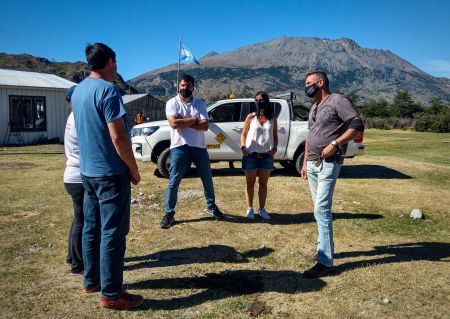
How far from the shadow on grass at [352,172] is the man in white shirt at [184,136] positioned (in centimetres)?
404

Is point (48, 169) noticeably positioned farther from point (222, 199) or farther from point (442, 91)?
point (442, 91)

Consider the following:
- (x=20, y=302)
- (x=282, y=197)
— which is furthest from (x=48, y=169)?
(x=20, y=302)

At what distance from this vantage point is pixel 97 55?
10.1 feet

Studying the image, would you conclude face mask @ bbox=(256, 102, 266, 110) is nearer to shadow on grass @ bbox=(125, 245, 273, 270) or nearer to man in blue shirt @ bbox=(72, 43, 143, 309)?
shadow on grass @ bbox=(125, 245, 273, 270)

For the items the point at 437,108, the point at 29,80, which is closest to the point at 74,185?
the point at 29,80

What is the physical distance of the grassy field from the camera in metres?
3.40

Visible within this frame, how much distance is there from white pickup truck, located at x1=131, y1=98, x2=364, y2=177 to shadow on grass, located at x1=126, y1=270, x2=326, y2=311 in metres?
5.33

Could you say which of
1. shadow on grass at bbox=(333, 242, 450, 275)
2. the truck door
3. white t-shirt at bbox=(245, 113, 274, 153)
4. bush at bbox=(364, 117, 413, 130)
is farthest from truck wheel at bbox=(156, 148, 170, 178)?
bush at bbox=(364, 117, 413, 130)

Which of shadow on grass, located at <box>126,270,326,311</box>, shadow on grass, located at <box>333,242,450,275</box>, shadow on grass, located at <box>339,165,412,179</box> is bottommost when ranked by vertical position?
shadow on grass, located at <box>126,270,326,311</box>

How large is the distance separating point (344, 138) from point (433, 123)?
105ft

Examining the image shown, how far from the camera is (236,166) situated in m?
11.2

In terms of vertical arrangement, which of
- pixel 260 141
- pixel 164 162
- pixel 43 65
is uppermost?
pixel 43 65

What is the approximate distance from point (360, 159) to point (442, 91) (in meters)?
202

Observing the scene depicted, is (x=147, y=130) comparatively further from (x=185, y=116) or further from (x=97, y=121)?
(x=97, y=121)
